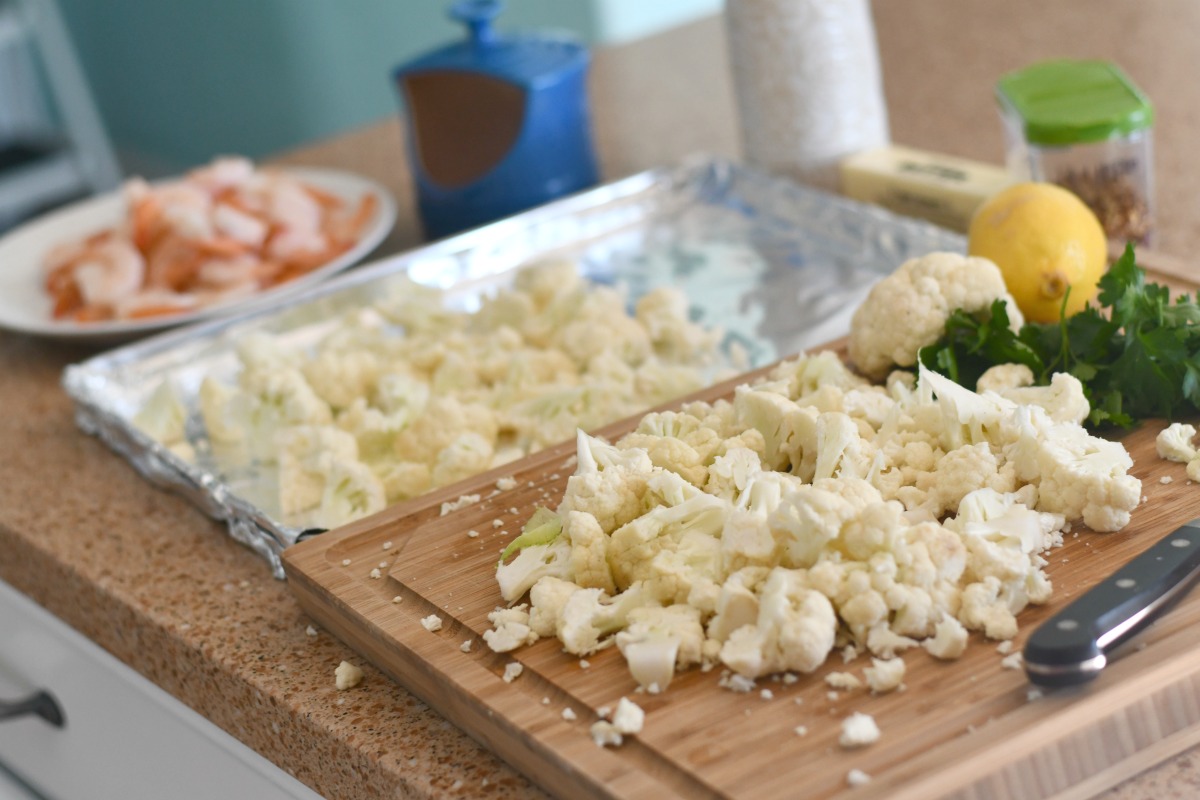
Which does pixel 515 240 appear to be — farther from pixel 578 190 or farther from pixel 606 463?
pixel 606 463

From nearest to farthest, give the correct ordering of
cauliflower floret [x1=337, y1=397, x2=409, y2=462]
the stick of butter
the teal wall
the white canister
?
cauliflower floret [x1=337, y1=397, x2=409, y2=462]
the stick of butter
the white canister
the teal wall

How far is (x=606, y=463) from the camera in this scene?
0.99 m

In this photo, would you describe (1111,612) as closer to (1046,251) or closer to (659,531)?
(659,531)

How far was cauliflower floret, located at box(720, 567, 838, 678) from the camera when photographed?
0.78 m

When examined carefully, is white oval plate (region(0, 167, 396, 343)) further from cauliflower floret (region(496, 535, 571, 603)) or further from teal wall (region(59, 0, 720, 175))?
teal wall (region(59, 0, 720, 175))

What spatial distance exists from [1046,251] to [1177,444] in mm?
288

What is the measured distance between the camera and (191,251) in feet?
5.67

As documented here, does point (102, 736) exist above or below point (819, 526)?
below

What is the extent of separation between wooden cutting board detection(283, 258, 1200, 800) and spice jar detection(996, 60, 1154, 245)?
1.81 feet

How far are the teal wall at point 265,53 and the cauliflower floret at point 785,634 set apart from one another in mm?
4204

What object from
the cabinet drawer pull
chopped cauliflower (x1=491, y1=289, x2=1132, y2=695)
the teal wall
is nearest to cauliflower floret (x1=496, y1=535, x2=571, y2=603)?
chopped cauliflower (x1=491, y1=289, x2=1132, y2=695)

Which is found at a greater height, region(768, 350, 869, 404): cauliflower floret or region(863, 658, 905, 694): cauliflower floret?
region(768, 350, 869, 404): cauliflower floret

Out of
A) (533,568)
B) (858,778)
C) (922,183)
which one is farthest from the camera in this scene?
(922,183)

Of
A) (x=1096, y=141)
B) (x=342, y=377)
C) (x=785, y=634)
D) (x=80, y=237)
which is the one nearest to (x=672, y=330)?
(x=342, y=377)
